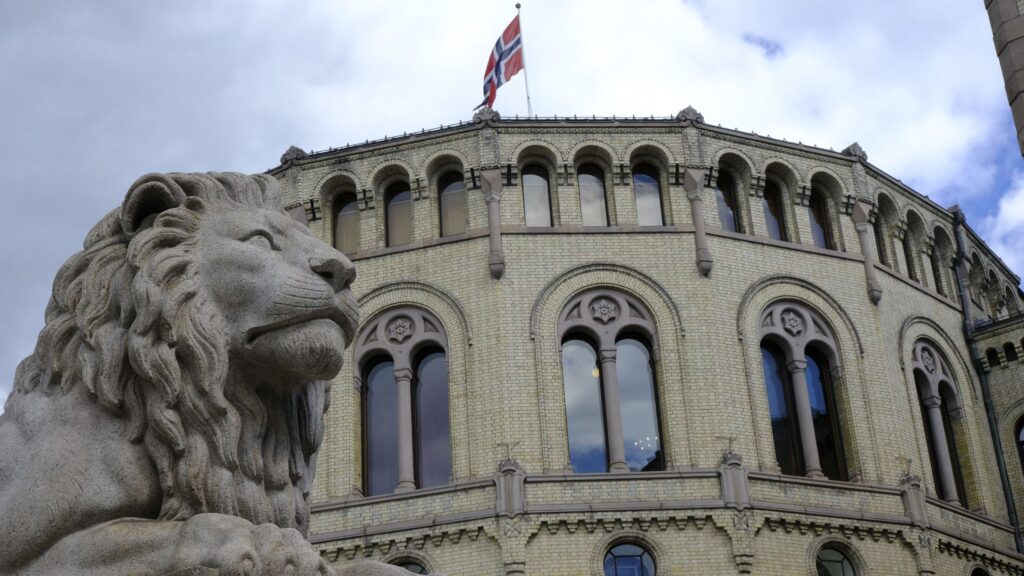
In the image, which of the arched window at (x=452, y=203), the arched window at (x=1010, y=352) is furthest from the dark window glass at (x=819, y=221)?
the arched window at (x=452, y=203)

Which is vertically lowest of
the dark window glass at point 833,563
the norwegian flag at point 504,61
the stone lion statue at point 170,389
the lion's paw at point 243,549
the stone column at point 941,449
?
the lion's paw at point 243,549

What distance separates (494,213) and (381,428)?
5.05 m

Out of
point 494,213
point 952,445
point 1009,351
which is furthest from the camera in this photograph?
point 1009,351

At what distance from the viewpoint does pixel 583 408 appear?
27984mm

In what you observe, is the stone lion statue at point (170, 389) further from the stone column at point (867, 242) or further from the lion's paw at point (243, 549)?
the stone column at point (867, 242)

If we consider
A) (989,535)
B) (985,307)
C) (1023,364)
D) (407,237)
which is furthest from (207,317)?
(985,307)

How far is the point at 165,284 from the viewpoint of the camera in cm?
381

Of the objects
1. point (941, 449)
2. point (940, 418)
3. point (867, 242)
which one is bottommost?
point (941, 449)

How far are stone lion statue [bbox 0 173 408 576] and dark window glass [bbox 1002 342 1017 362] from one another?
31143mm

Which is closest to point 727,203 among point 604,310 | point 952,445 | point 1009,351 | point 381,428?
point 604,310

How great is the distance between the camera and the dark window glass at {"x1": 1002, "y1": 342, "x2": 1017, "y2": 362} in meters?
32.7

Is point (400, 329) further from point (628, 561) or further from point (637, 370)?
point (628, 561)

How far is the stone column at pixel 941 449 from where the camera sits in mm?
29984

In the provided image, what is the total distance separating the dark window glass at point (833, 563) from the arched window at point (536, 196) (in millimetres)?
8793
